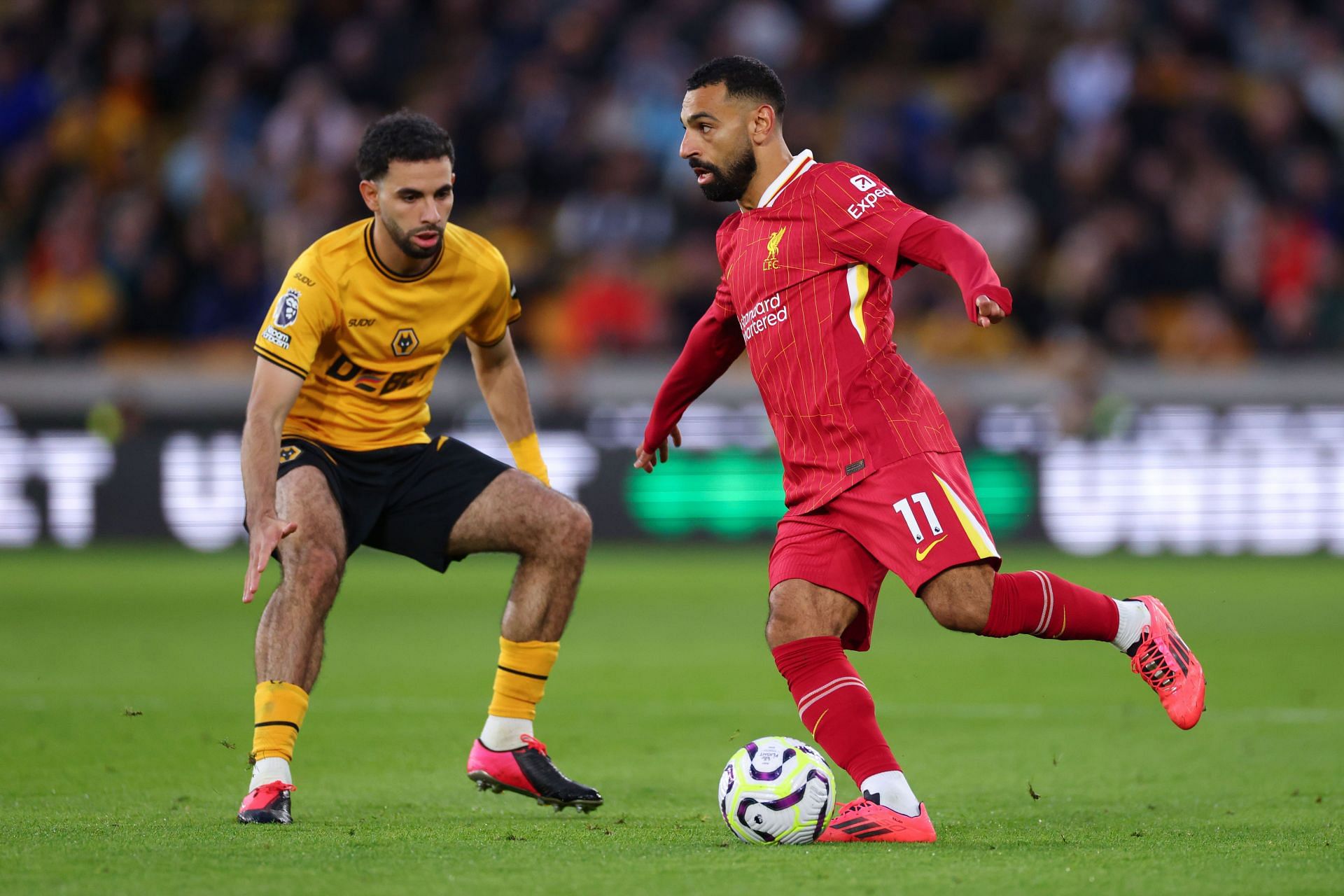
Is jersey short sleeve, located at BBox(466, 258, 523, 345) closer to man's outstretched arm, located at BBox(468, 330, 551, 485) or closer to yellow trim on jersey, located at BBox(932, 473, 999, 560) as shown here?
man's outstretched arm, located at BBox(468, 330, 551, 485)

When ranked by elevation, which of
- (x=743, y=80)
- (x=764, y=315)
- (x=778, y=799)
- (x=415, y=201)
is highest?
(x=743, y=80)

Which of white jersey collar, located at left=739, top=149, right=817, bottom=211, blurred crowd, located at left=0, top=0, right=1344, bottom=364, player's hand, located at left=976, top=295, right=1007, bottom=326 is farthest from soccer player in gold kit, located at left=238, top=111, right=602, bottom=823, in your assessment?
blurred crowd, located at left=0, top=0, right=1344, bottom=364

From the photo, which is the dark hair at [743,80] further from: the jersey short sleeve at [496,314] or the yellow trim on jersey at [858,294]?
the jersey short sleeve at [496,314]

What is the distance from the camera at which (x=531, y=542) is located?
18.5 feet

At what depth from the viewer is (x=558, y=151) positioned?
17.4 m

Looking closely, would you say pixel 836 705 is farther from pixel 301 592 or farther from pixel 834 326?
pixel 301 592

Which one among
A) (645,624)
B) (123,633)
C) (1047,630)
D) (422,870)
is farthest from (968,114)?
(422,870)

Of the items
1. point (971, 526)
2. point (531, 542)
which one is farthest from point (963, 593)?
point (531, 542)

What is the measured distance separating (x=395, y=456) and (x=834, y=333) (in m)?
1.54

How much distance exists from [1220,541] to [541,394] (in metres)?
5.61

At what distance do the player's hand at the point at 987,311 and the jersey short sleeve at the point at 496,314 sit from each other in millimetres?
1856

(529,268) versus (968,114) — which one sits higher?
(968,114)

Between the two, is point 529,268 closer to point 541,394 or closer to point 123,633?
point 541,394

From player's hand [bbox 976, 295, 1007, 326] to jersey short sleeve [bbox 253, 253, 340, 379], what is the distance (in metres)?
2.00
